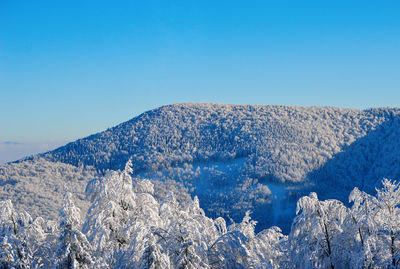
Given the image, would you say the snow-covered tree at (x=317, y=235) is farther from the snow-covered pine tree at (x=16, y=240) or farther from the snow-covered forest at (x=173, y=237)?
the snow-covered pine tree at (x=16, y=240)

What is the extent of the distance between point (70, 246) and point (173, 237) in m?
3.51

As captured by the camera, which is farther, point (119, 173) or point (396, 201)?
point (119, 173)

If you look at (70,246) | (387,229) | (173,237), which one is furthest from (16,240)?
(387,229)

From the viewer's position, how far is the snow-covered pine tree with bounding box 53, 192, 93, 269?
13914 millimetres

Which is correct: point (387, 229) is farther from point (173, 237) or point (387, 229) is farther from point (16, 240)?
point (16, 240)

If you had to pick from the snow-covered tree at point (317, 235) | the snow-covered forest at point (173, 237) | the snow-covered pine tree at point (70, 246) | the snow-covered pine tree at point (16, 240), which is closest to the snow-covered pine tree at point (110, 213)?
the snow-covered forest at point (173, 237)

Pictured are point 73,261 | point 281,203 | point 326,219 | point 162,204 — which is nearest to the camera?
point 73,261

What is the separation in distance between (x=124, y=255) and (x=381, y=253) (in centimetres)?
874

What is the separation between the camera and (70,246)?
14.0 m

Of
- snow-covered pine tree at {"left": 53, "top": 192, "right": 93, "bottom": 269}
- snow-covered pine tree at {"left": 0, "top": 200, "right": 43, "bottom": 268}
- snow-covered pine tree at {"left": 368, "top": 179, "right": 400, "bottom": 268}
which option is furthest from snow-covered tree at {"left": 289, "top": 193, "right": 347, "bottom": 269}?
snow-covered pine tree at {"left": 0, "top": 200, "right": 43, "bottom": 268}

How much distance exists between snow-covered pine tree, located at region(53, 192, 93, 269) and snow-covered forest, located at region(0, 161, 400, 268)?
1.3 inches

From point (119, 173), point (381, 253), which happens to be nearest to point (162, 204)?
point (119, 173)

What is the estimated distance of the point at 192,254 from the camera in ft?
40.8

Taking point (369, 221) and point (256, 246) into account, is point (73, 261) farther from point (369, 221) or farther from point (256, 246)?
point (369, 221)
